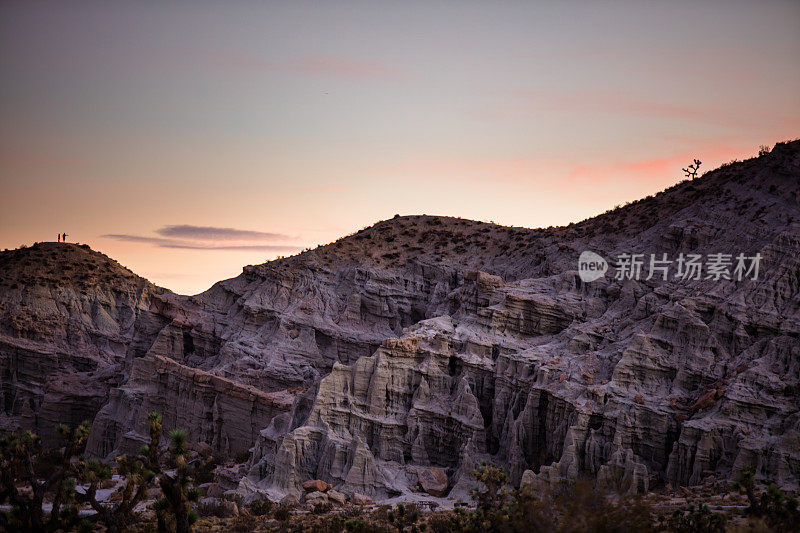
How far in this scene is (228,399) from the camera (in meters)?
60.6

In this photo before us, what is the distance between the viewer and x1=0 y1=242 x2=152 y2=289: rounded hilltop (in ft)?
288

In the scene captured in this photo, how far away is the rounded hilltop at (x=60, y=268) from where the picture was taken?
288 ft

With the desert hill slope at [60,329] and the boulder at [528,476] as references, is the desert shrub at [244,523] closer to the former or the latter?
the boulder at [528,476]

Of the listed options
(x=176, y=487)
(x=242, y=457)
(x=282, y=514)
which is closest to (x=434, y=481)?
(x=282, y=514)

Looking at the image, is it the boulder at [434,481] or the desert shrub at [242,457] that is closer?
the boulder at [434,481]

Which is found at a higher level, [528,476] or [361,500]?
[528,476]

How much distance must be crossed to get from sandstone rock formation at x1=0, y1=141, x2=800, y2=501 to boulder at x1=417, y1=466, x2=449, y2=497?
0.31m

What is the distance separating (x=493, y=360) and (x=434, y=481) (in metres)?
8.52

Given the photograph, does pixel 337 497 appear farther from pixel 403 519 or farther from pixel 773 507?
pixel 773 507

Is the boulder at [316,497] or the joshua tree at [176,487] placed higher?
the joshua tree at [176,487]

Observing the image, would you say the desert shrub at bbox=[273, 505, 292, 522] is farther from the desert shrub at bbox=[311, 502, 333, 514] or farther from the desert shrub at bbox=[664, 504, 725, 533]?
the desert shrub at bbox=[664, 504, 725, 533]

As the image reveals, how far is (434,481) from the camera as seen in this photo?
4612 centimetres

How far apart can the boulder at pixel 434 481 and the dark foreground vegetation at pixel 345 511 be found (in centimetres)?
335

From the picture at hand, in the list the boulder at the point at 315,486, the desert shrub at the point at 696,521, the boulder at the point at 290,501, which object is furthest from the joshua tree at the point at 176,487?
the desert shrub at the point at 696,521
